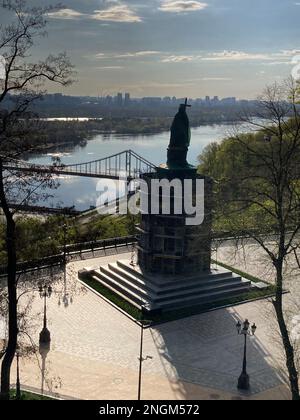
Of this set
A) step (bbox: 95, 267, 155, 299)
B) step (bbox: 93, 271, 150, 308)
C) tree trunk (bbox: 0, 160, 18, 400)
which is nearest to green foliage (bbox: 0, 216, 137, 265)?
tree trunk (bbox: 0, 160, 18, 400)

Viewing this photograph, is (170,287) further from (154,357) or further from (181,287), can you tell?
(154,357)

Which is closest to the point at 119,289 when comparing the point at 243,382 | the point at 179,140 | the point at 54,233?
the point at 54,233

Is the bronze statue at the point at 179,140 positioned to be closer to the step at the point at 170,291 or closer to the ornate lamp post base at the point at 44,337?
the step at the point at 170,291

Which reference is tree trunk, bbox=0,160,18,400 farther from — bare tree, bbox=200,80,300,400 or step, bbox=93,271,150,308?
step, bbox=93,271,150,308

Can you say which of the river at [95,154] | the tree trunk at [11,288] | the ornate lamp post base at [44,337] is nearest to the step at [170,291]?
the ornate lamp post base at [44,337]

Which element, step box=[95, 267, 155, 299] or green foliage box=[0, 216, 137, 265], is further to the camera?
step box=[95, 267, 155, 299]
